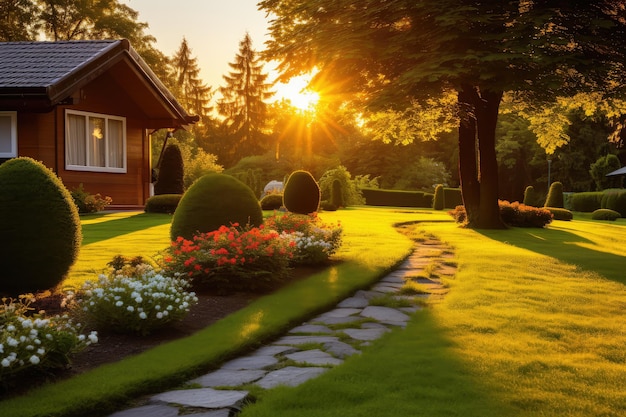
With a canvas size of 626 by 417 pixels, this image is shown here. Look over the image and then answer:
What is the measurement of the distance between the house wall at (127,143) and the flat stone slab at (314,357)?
17.0 metres

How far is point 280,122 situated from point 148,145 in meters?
44.9

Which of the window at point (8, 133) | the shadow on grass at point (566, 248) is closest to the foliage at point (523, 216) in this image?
the shadow on grass at point (566, 248)

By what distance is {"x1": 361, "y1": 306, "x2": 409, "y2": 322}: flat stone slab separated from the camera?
764cm

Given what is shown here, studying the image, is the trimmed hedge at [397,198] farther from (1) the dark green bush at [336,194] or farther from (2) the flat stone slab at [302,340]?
(2) the flat stone slab at [302,340]

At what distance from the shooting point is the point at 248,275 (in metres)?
8.86

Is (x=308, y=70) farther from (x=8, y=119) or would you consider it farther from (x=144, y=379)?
(x=144, y=379)

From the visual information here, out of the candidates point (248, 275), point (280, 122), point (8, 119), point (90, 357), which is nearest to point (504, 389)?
point (90, 357)

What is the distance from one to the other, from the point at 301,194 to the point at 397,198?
26.8 m

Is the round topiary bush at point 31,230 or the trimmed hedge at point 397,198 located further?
the trimmed hedge at point 397,198

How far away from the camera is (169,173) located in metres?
25.5

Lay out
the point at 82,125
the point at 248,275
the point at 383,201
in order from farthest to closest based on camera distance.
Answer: the point at 383,201 → the point at 82,125 → the point at 248,275

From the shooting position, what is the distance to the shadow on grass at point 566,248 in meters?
12.8

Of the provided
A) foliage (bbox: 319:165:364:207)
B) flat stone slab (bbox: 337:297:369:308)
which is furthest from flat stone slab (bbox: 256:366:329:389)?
foliage (bbox: 319:165:364:207)

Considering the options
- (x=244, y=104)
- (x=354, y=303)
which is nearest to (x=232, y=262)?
(x=354, y=303)
